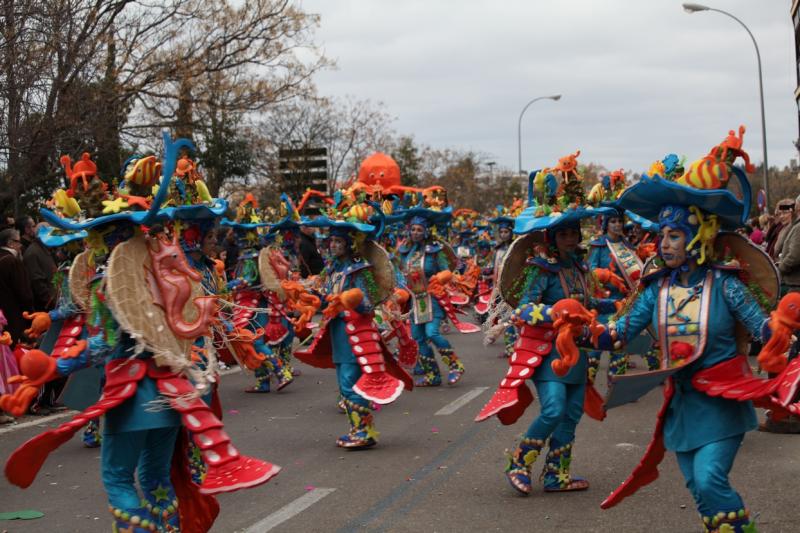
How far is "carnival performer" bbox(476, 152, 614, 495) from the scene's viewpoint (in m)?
7.13

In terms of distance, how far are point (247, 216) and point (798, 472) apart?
27.5 ft

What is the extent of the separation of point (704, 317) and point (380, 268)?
4.56 meters

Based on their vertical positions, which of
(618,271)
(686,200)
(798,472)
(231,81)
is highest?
(231,81)

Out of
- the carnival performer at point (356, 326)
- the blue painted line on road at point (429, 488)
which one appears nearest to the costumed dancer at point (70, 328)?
the blue painted line on road at point (429, 488)

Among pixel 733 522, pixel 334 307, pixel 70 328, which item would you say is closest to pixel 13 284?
pixel 70 328

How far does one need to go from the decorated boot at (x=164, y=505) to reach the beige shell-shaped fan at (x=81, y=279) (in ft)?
3.80

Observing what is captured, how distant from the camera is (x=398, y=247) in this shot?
14414mm

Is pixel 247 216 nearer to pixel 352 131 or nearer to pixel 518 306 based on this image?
pixel 518 306

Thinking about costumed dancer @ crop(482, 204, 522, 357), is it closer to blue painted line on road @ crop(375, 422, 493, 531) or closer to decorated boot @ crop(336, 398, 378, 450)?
blue painted line on road @ crop(375, 422, 493, 531)

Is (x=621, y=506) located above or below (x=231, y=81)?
below

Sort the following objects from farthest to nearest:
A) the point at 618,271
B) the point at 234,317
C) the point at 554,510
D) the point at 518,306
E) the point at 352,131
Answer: the point at 352,131, the point at 618,271, the point at 518,306, the point at 554,510, the point at 234,317

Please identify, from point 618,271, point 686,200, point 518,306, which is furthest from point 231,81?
point 686,200

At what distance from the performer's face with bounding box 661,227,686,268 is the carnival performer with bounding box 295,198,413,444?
12.0 ft

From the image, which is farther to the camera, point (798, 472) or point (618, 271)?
point (618, 271)
